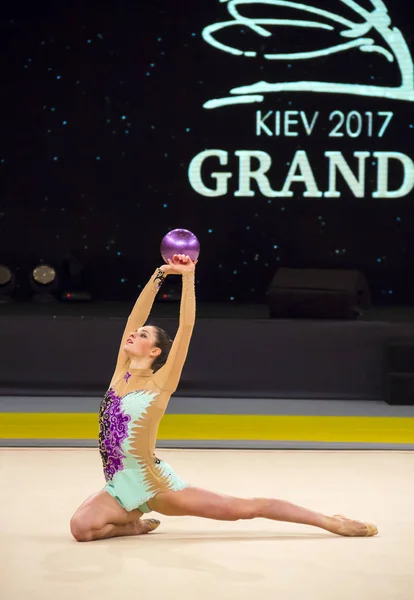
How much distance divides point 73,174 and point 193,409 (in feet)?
8.71

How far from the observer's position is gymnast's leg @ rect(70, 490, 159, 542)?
15.2ft

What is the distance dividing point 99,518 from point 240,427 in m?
3.13

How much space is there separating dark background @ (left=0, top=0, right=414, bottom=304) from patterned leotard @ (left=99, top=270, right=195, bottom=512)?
5.22 meters

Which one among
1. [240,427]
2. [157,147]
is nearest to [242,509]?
[240,427]

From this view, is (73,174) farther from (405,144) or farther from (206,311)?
(405,144)

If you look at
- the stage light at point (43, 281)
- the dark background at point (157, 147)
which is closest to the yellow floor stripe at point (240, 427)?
the stage light at point (43, 281)

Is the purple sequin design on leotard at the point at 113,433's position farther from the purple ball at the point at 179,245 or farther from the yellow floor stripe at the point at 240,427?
the yellow floor stripe at the point at 240,427

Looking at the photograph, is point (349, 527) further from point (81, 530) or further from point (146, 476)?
point (81, 530)

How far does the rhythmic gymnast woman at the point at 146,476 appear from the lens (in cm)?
465

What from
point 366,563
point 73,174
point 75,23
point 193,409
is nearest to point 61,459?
point 193,409

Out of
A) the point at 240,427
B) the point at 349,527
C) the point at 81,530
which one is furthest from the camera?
the point at 240,427

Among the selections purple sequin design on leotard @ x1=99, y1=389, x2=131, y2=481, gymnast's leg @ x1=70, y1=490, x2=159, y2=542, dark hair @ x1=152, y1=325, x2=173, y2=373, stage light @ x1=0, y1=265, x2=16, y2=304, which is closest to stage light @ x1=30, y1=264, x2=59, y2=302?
stage light @ x1=0, y1=265, x2=16, y2=304

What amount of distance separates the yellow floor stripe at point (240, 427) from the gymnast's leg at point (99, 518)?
8.29ft

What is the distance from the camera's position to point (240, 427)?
7699 mm
